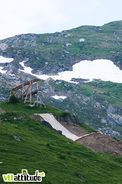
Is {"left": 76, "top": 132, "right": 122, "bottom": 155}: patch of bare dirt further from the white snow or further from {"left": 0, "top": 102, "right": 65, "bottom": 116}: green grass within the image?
{"left": 0, "top": 102, "right": 65, "bottom": 116}: green grass

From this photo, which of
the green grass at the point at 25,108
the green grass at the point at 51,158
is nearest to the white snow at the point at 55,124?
the green grass at the point at 25,108

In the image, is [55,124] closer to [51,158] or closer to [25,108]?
[25,108]

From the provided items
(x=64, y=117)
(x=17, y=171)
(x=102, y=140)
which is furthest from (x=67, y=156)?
(x=64, y=117)

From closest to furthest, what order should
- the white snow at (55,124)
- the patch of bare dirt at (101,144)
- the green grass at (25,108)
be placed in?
1. the patch of bare dirt at (101,144)
2. the white snow at (55,124)
3. the green grass at (25,108)

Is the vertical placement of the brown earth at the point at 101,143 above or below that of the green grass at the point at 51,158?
below

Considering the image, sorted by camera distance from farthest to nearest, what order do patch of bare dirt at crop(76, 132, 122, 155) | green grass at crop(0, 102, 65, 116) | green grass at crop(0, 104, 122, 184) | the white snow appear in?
green grass at crop(0, 102, 65, 116)
the white snow
patch of bare dirt at crop(76, 132, 122, 155)
green grass at crop(0, 104, 122, 184)

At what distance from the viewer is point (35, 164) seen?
264 feet

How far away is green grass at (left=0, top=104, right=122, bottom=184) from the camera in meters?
77.7

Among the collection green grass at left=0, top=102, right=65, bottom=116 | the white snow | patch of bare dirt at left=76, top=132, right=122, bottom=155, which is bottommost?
patch of bare dirt at left=76, top=132, right=122, bottom=155

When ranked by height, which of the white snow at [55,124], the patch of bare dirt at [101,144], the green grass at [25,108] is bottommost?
the patch of bare dirt at [101,144]

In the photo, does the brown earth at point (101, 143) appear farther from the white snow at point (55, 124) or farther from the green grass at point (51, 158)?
the green grass at point (51, 158)

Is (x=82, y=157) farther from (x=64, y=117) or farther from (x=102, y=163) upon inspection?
(x=64, y=117)

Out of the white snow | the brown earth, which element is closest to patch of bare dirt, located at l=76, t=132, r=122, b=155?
the brown earth

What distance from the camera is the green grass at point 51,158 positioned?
3059 inches
